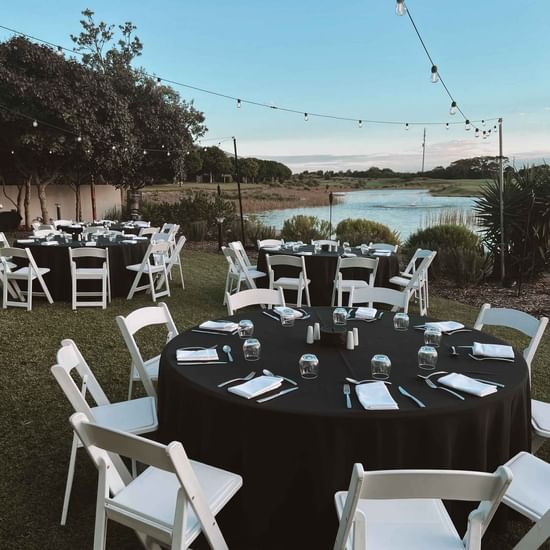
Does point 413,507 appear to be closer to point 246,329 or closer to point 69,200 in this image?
point 246,329

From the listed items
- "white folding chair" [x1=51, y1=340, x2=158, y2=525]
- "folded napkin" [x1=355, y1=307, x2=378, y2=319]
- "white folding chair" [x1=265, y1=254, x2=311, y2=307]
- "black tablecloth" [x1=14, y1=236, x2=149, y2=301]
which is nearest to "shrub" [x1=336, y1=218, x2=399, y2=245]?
"white folding chair" [x1=265, y1=254, x2=311, y2=307]

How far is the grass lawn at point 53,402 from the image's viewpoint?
2.51 m

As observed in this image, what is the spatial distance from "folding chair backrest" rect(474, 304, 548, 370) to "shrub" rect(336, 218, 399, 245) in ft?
27.0

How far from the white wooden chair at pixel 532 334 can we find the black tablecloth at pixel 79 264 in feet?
19.1

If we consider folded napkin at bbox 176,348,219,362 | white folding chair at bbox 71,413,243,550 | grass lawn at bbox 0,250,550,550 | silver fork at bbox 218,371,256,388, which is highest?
folded napkin at bbox 176,348,219,362

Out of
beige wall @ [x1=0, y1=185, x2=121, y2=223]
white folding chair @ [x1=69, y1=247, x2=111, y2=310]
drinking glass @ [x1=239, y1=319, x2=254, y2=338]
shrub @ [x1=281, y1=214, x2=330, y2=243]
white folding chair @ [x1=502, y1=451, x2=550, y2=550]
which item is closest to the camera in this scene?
white folding chair @ [x1=502, y1=451, x2=550, y2=550]

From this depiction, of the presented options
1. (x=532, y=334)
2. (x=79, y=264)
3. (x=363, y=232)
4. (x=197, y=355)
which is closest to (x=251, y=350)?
(x=197, y=355)

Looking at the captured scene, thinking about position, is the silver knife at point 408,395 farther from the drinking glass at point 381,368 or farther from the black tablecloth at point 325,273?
the black tablecloth at point 325,273

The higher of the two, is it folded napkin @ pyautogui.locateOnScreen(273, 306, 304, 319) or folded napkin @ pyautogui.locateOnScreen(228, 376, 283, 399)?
folded napkin @ pyautogui.locateOnScreen(273, 306, 304, 319)

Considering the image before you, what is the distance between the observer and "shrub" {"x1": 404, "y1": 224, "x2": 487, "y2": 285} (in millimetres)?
8984

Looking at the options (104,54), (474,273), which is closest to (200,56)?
(474,273)

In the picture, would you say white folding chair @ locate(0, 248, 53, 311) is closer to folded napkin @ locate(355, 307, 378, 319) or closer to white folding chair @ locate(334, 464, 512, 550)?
folded napkin @ locate(355, 307, 378, 319)

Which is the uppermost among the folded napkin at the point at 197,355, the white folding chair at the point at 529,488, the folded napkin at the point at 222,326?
the folded napkin at the point at 222,326

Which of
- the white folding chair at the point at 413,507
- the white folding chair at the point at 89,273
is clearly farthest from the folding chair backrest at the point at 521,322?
the white folding chair at the point at 89,273
